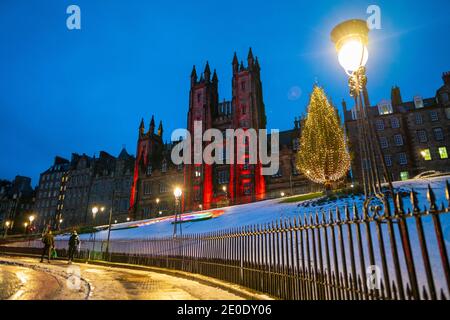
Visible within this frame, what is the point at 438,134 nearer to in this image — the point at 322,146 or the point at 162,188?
the point at 322,146

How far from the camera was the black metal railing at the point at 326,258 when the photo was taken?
2.82 meters

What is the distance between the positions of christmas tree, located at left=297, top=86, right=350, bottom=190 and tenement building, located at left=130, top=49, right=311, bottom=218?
1238 centimetres

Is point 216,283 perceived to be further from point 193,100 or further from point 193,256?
point 193,100

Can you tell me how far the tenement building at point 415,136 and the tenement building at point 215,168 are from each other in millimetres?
12657

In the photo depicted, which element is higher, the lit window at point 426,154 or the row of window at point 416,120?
the row of window at point 416,120

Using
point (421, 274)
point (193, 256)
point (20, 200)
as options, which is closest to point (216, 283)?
point (193, 256)

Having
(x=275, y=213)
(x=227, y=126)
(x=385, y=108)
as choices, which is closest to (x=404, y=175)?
(x=385, y=108)

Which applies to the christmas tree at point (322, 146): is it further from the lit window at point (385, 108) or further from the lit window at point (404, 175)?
the lit window at point (385, 108)

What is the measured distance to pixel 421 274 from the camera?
816 centimetres

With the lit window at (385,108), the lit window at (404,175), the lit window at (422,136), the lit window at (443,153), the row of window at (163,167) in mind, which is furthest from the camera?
the row of window at (163,167)

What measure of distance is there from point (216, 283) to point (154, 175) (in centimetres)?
5149

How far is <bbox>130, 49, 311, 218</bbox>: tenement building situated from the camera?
4638 cm

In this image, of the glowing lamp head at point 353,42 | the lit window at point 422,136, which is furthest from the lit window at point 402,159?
the glowing lamp head at point 353,42

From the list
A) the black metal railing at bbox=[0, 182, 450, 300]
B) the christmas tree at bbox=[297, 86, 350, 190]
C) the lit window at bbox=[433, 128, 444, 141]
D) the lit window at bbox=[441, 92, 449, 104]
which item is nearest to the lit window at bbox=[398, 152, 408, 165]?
the lit window at bbox=[433, 128, 444, 141]
